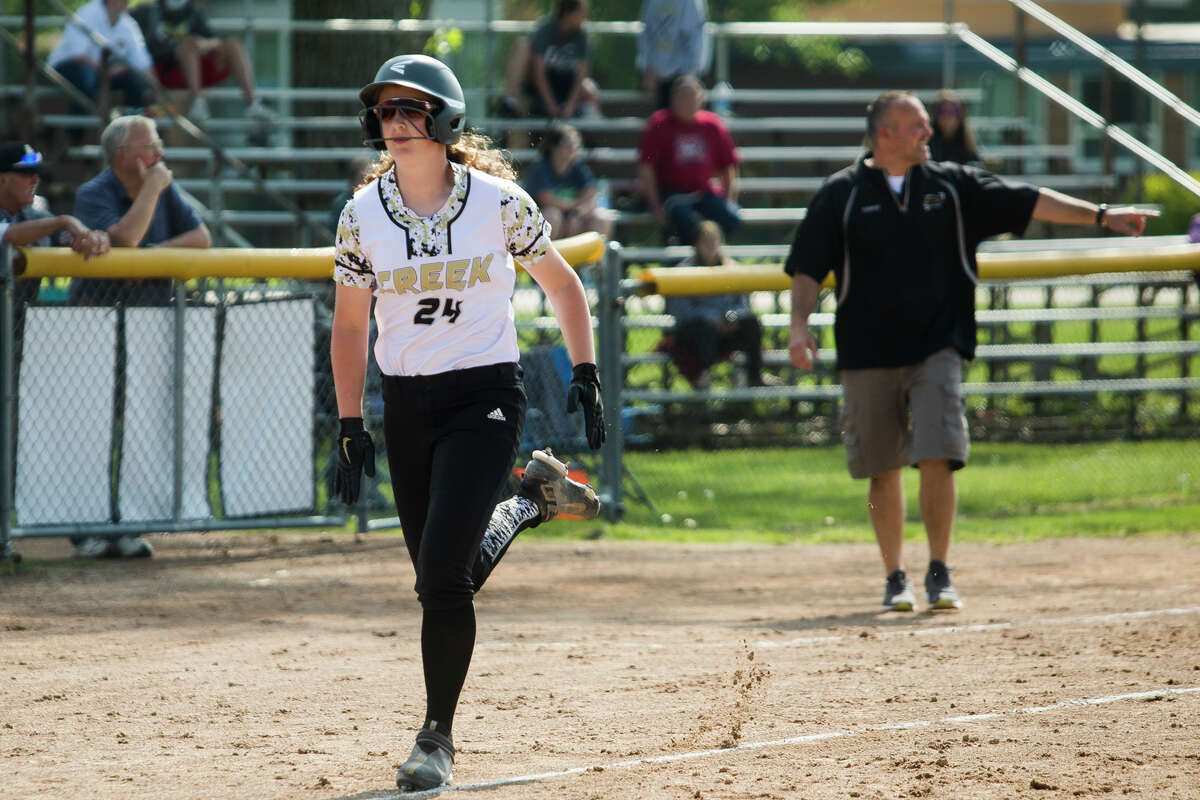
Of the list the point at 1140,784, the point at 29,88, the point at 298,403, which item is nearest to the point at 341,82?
the point at 29,88

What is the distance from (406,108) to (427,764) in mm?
1933

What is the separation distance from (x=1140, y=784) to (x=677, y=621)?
3291 mm

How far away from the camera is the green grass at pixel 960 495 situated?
10477 mm

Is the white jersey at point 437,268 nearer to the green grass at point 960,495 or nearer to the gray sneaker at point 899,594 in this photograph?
the gray sneaker at point 899,594

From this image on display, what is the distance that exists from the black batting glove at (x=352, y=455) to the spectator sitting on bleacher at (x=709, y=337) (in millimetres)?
7475

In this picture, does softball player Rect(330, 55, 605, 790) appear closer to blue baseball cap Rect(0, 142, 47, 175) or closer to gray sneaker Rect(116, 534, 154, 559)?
blue baseball cap Rect(0, 142, 47, 175)

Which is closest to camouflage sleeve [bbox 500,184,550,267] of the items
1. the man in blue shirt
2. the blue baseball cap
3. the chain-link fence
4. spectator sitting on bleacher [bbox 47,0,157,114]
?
the chain-link fence

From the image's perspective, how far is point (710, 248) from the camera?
1309cm

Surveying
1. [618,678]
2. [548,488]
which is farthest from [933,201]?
[548,488]

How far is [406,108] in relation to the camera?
482 cm

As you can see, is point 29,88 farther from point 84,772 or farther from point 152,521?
point 84,772

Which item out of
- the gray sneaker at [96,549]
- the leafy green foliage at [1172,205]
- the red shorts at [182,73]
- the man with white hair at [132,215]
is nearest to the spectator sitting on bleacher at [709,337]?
the man with white hair at [132,215]

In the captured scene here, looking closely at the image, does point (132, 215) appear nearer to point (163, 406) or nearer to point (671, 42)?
point (163, 406)

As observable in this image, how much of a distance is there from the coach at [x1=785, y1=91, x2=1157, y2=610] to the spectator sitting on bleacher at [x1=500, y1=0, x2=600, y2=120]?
844 centimetres
